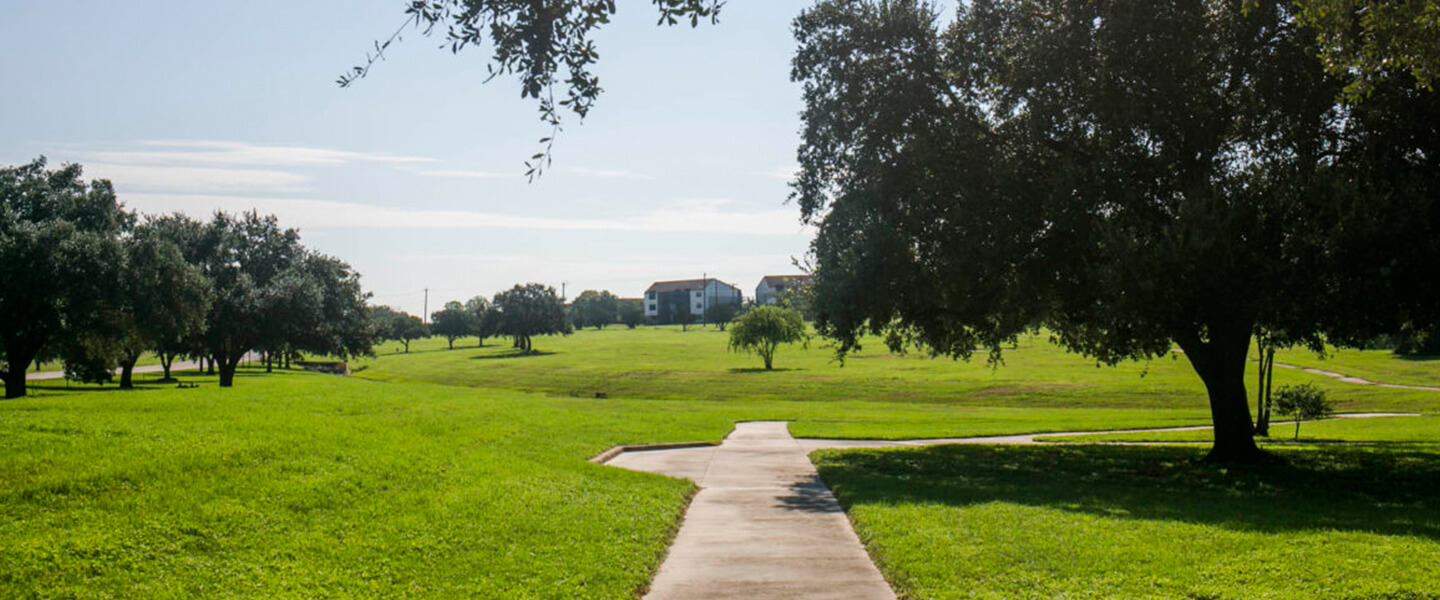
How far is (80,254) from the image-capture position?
34.1 m

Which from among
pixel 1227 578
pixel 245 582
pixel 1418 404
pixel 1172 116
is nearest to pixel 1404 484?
pixel 1172 116

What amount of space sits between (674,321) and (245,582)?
188107mm

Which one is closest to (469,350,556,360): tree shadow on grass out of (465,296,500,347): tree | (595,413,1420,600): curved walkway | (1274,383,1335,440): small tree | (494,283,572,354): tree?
(494,283,572,354): tree

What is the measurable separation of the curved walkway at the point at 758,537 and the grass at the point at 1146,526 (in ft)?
1.33

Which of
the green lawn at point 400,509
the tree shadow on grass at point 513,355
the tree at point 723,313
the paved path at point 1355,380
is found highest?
the tree at point 723,313

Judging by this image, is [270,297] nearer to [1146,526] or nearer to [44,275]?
[44,275]

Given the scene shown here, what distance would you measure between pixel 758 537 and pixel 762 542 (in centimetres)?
35

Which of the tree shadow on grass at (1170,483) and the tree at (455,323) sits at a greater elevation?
the tree at (455,323)

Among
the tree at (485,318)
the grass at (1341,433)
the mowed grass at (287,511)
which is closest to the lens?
the mowed grass at (287,511)

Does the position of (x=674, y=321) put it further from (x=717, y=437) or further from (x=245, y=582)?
(x=245, y=582)

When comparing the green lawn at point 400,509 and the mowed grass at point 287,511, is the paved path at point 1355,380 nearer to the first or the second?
the green lawn at point 400,509

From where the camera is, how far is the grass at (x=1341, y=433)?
95.8 feet

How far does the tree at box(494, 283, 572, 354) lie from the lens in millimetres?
125812

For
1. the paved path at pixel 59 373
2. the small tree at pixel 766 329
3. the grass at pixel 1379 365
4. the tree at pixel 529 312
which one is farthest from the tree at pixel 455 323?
the grass at pixel 1379 365
